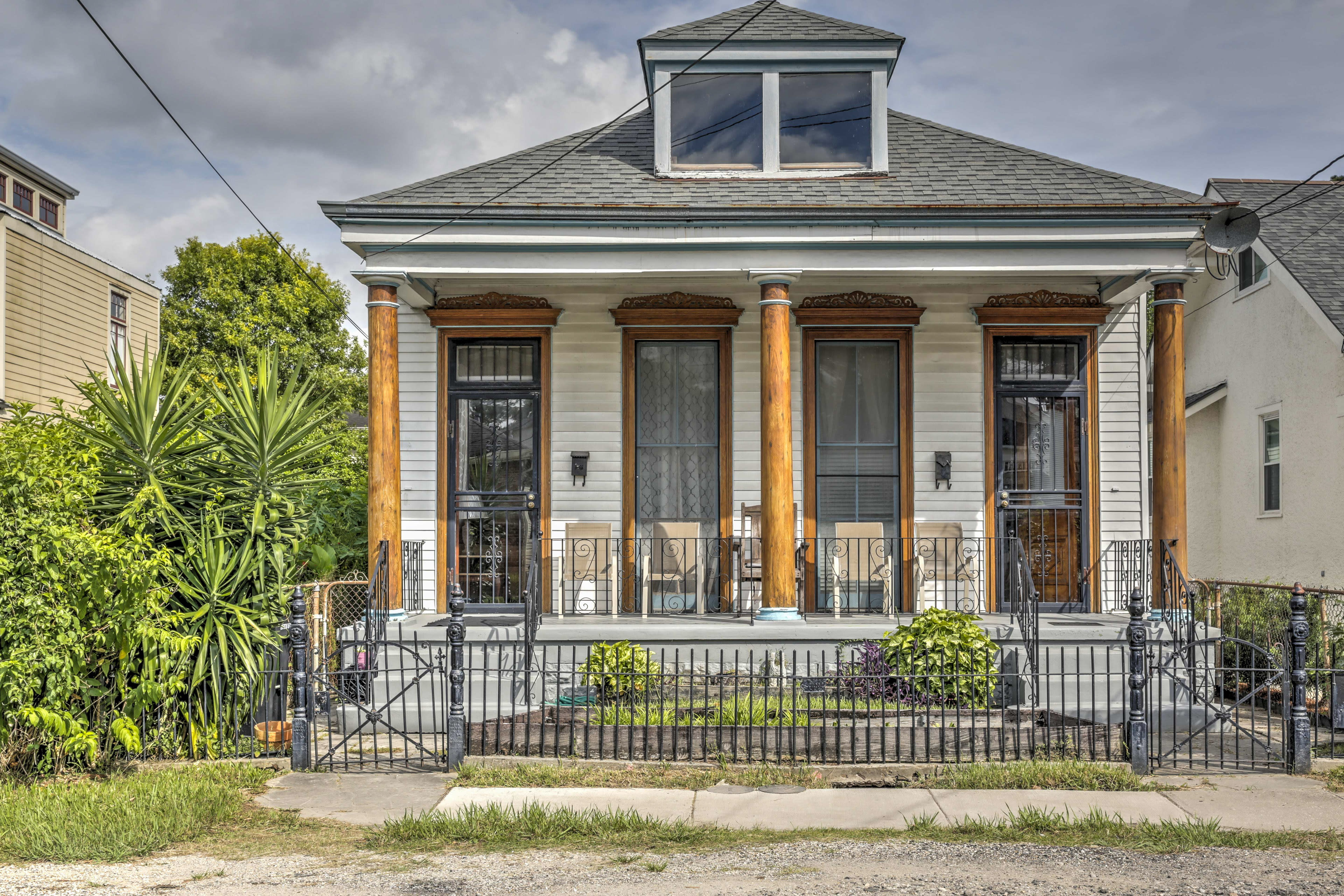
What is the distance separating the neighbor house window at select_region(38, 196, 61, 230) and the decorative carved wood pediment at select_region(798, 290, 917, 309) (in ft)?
67.4

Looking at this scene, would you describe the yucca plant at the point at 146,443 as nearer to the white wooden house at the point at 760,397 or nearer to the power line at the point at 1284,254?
the white wooden house at the point at 760,397

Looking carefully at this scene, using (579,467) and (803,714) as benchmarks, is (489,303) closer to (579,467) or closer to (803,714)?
(579,467)

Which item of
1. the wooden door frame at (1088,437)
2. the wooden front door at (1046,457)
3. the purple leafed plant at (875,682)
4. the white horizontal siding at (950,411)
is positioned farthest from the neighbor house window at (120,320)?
the purple leafed plant at (875,682)

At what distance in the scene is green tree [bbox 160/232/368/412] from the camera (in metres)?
28.8

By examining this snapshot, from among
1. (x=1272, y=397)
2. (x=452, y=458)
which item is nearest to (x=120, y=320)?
(x=452, y=458)

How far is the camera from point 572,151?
1147cm

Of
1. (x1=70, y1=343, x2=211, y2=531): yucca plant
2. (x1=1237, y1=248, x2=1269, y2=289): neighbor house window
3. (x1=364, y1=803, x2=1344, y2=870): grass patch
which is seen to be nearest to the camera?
(x1=364, y1=803, x2=1344, y2=870): grass patch

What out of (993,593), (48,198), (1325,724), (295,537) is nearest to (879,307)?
(993,593)

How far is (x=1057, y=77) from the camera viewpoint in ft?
39.4

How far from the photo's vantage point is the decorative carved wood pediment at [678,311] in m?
11.3

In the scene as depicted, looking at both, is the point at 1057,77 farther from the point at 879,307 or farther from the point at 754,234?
the point at 754,234

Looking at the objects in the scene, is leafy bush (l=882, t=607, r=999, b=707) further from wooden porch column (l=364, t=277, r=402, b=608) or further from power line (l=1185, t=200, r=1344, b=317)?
power line (l=1185, t=200, r=1344, b=317)

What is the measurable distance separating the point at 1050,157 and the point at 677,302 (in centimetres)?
439

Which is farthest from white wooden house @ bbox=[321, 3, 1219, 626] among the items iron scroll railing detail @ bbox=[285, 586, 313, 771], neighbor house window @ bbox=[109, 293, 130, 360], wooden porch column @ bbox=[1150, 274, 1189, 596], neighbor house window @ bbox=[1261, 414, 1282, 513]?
neighbor house window @ bbox=[109, 293, 130, 360]
